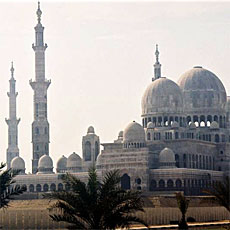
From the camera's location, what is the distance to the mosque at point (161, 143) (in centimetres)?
8181

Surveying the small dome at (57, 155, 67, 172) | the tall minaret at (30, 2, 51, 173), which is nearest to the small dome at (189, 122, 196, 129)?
the small dome at (57, 155, 67, 172)

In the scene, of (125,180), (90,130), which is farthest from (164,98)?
(125,180)

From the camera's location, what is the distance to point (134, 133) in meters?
82.9

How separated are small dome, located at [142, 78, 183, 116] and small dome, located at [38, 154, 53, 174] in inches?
473

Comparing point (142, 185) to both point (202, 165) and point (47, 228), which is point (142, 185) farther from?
point (47, 228)

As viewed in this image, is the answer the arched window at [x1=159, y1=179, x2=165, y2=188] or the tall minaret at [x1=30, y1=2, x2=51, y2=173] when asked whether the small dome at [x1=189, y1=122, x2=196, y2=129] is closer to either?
the arched window at [x1=159, y1=179, x2=165, y2=188]

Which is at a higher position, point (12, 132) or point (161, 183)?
point (12, 132)

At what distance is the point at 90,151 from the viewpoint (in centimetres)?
9338

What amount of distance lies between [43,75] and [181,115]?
1802cm

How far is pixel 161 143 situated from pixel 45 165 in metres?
13.9

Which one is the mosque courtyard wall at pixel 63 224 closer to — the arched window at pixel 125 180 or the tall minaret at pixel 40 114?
the arched window at pixel 125 180

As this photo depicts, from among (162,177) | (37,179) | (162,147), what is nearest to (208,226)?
(162,177)

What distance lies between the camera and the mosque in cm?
8181

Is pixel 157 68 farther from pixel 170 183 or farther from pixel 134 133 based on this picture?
pixel 170 183
